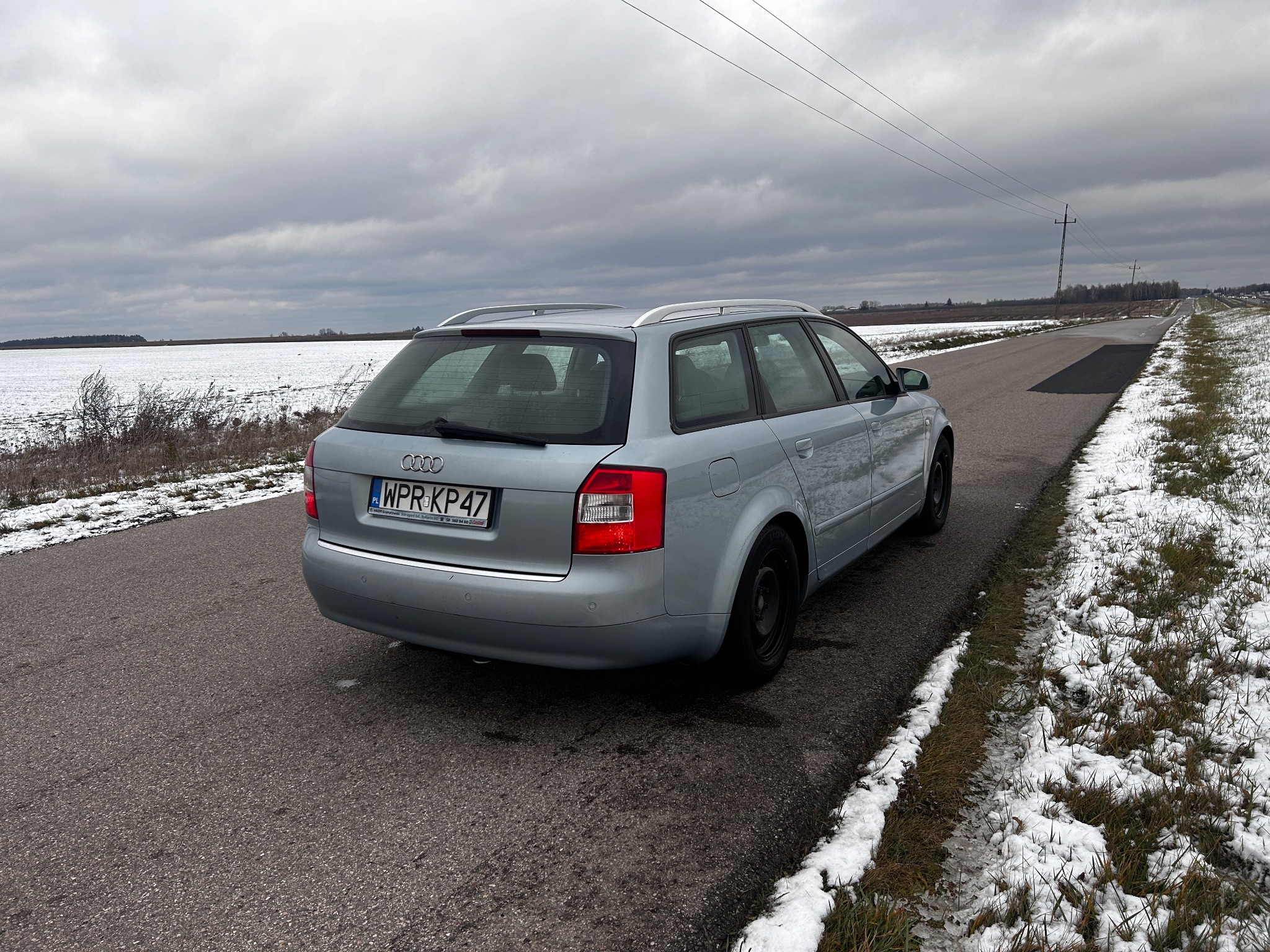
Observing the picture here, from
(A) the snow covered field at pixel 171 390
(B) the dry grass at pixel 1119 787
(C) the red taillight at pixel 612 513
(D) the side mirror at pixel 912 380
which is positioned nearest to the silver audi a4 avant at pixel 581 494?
(C) the red taillight at pixel 612 513

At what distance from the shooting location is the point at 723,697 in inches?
142

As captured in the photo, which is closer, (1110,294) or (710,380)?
(710,380)

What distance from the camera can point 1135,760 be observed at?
2922 mm

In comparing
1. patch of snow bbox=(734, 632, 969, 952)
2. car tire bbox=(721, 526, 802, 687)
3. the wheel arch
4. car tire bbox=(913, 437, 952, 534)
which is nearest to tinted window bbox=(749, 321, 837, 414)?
the wheel arch

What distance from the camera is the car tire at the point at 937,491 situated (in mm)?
5879

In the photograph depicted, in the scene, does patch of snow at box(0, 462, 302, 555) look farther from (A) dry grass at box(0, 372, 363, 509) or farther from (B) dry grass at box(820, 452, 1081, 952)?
(B) dry grass at box(820, 452, 1081, 952)

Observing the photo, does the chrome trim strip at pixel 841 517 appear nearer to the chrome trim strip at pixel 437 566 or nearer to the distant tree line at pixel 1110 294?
the chrome trim strip at pixel 437 566

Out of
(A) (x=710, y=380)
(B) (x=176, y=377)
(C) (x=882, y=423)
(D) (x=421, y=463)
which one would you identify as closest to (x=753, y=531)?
(A) (x=710, y=380)

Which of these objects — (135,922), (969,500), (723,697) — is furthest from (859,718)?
(969,500)

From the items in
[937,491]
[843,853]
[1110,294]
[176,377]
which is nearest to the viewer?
[843,853]

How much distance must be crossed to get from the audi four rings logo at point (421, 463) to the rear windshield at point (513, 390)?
4.9 inches

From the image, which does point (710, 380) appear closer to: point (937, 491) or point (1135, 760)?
point (1135, 760)

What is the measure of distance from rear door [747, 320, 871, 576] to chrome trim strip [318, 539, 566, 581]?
4.38ft

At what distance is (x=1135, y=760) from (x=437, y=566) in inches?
100
